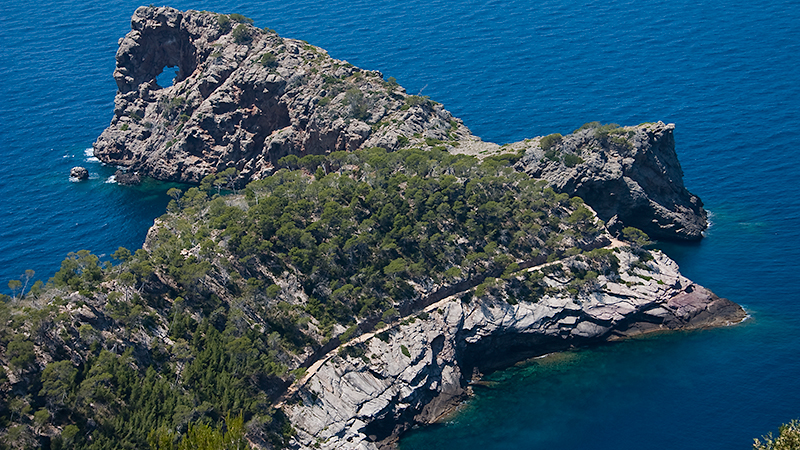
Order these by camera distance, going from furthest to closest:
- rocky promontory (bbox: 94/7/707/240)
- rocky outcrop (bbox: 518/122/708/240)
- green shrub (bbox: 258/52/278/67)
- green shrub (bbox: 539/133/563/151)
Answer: green shrub (bbox: 258/52/278/67), green shrub (bbox: 539/133/563/151), rocky promontory (bbox: 94/7/707/240), rocky outcrop (bbox: 518/122/708/240)

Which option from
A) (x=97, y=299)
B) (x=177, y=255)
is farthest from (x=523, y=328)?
(x=97, y=299)

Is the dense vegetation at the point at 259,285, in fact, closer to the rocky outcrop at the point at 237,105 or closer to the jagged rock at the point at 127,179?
the rocky outcrop at the point at 237,105

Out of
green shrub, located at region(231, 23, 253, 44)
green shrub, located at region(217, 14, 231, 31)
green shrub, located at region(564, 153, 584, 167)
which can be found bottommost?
green shrub, located at region(564, 153, 584, 167)

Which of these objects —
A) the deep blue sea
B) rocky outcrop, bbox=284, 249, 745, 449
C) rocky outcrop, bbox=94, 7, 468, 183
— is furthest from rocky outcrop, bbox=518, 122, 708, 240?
rocky outcrop, bbox=94, 7, 468, 183

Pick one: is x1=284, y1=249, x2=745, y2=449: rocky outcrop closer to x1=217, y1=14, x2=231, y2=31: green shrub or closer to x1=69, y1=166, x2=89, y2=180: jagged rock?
x1=69, y1=166, x2=89, y2=180: jagged rock

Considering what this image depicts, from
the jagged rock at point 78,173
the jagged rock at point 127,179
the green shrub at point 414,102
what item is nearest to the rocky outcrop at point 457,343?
the green shrub at point 414,102

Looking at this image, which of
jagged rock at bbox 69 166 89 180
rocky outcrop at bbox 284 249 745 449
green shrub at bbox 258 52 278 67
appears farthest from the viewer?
jagged rock at bbox 69 166 89 180

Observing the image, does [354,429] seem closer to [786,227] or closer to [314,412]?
[314,412]
